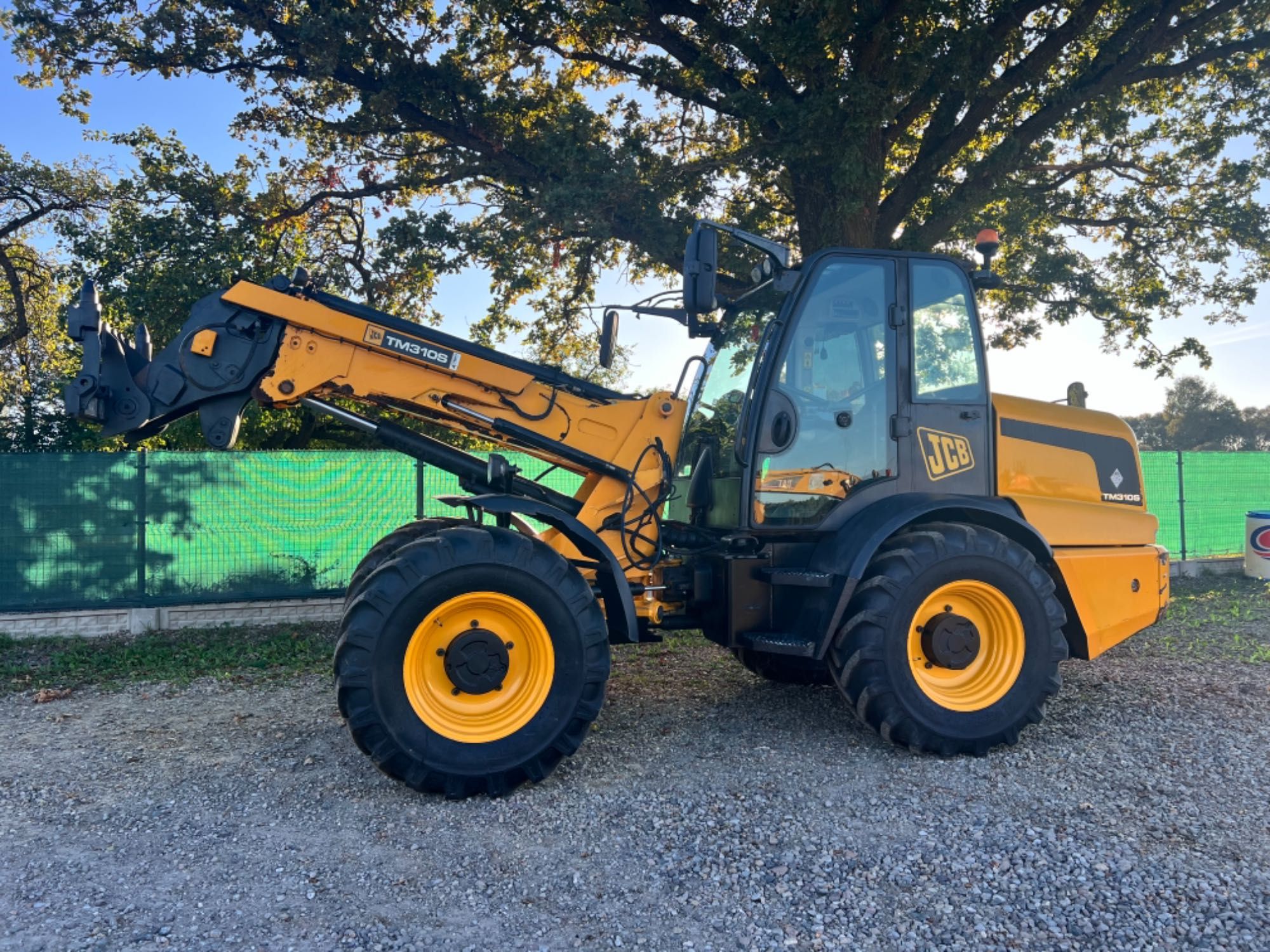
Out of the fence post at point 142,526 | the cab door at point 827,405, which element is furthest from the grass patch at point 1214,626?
the fence post at point 142,526

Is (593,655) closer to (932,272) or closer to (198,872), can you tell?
(198,872)

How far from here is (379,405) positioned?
16.3 feet

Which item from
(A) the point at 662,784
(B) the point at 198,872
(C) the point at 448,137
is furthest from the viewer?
(C) the point at 448,137

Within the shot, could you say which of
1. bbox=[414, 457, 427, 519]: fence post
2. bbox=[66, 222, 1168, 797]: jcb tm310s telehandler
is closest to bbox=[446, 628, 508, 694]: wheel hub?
bbox=[66, 222, 1168, 797]: jcb tm310s telehandler

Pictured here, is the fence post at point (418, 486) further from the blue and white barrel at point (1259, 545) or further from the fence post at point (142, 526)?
the blue and white barrel at point (1259, 545)

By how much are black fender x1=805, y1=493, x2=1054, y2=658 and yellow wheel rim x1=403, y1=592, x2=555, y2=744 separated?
1.51 metres

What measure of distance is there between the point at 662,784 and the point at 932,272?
3.42 meters

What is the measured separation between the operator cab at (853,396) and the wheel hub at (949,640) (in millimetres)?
768

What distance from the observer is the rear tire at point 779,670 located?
567cm

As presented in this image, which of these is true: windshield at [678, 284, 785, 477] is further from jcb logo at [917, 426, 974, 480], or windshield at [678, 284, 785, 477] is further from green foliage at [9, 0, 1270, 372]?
green foliage at [9, 0, 1270, 372]

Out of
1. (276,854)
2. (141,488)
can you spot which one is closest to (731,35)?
(141,488)

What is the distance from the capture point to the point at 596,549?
15.0ft

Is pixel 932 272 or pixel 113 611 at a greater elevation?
pixel 932 272

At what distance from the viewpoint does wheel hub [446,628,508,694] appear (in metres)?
4.11
